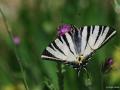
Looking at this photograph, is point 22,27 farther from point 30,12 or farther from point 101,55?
point 101,55

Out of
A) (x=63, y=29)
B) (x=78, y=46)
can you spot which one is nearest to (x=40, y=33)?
(x=63, y=29)

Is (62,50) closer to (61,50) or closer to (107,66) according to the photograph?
(61,50)

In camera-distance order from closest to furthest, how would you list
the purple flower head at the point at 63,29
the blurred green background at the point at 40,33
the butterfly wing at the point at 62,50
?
the butterfly wing at the point at 62,50, the purple flower head at the point at 63,29, the blurred green background at the point at 40,33

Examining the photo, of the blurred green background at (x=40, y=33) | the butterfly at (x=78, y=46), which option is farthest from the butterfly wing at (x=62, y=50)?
the blurred green background at (x=40, y=33)

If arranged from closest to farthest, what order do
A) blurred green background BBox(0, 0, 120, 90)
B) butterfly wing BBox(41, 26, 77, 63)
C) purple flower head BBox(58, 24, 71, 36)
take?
butterfly wing BBox(41, 26, 77, 63) < purple flower head BBox(58, 24, 71, 36) < blurred green background BBox(0, 0, 120, 90)

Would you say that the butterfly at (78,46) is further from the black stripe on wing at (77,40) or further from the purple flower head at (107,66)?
the purple flower head at (107,66)

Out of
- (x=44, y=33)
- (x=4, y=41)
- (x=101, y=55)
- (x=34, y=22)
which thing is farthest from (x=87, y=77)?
(x=4, y=41)

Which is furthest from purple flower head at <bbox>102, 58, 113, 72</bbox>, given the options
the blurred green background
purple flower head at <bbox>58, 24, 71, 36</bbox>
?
the blurred green background

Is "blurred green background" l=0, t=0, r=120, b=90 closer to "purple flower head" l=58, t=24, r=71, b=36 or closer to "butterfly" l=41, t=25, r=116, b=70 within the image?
"purple flower head" l=58, t=24, r=71, b=36
